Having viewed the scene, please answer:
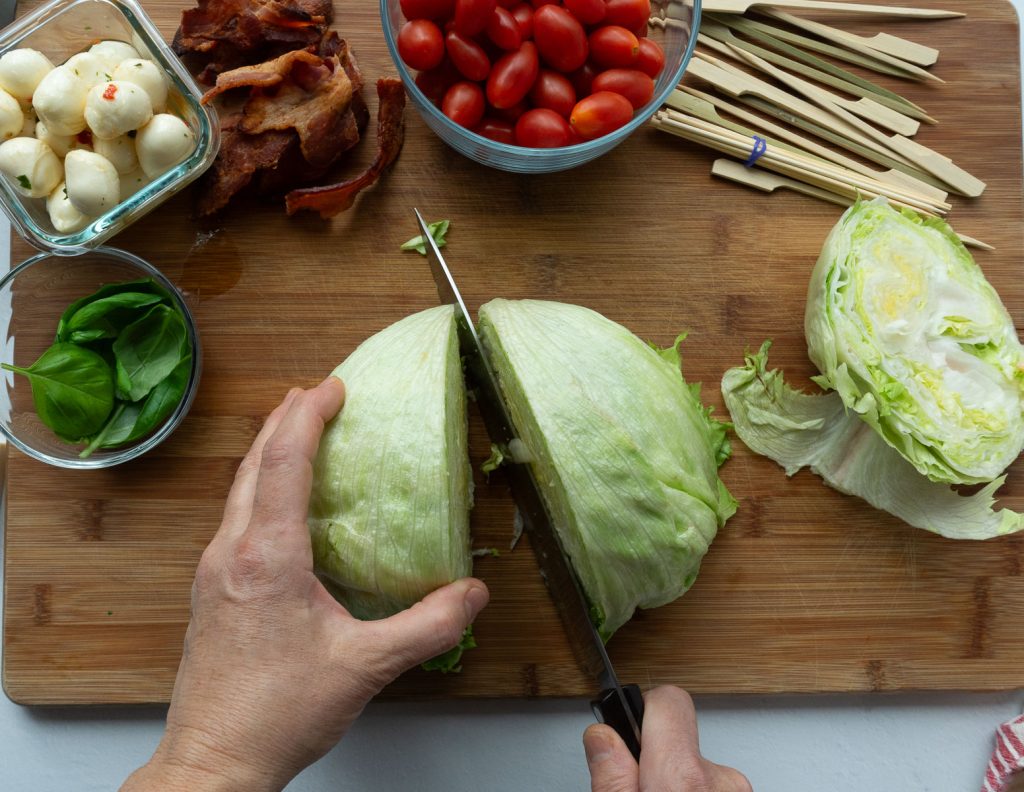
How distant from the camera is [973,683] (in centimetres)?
249

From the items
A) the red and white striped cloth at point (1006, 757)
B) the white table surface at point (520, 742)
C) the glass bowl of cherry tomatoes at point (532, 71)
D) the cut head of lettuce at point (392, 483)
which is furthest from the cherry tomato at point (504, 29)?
the red and white striped cloth at point (1006, 757)

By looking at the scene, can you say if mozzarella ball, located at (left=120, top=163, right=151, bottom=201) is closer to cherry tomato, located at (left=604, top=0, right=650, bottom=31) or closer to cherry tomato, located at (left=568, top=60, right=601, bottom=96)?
cherry tomato, located at (left=568, top=60, right=601, bottom=96)

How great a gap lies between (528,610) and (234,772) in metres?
0.93

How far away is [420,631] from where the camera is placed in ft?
6.14

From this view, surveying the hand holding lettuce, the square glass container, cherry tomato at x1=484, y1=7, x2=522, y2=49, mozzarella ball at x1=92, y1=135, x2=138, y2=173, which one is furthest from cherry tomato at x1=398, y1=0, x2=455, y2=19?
the hand holding lettuce

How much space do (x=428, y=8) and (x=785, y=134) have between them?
1168 millimetres

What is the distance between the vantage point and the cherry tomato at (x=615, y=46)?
2203 millimetres

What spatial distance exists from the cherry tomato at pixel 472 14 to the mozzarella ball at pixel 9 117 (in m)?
1.22

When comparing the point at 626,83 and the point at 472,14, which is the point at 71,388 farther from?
the point at 626,83

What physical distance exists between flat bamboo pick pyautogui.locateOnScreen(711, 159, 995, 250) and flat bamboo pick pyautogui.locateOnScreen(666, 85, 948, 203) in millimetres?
100

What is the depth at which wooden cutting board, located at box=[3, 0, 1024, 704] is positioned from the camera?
240 cm

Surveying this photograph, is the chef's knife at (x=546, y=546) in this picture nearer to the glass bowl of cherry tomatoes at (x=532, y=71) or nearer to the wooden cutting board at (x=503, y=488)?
the wooden cutting board at (x=503, y=488)

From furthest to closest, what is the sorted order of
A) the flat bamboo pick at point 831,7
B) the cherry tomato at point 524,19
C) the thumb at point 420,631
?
the flat bamboo pick at point 831,7 < the cherry tomato at point 524,19 < the thumb at point 420,631

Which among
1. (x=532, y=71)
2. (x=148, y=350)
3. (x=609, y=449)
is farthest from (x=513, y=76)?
(x=148, y=350)
